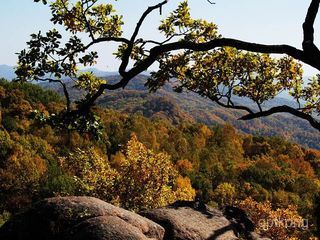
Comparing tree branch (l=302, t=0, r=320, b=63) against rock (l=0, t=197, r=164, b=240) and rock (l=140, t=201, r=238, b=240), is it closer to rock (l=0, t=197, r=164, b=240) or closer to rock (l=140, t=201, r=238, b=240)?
rock (l=0, t=197, r=164, b=240)

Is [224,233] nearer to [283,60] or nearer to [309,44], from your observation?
[283,60]

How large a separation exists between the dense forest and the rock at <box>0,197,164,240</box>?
313cm

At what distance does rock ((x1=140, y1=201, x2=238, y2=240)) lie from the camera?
18.6m

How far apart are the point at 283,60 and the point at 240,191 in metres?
109

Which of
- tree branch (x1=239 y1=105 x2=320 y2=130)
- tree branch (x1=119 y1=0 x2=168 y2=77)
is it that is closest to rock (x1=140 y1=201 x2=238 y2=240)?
tree branch (x1=239 y1=105 x2=320 y2=130)

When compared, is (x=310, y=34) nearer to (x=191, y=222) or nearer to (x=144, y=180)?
(x=191, y=222)

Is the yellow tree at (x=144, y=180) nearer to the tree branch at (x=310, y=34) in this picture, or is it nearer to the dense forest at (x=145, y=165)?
the dense forest at (x=145, y=165)

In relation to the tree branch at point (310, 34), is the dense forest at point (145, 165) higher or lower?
lower

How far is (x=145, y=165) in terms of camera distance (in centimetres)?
4444

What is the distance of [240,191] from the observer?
406 ft

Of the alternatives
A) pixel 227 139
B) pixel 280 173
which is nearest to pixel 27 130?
pixel 280 173

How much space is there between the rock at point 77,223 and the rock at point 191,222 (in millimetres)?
1135

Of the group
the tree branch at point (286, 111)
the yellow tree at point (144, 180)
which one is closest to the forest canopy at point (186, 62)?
the tree branch at point (286, 111)

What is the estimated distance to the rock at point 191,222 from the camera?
18641 mm
